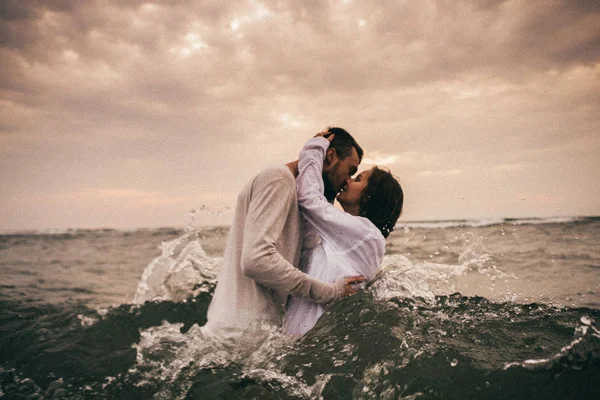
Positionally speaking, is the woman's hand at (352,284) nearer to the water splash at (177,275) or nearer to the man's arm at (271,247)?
the man's arm at (271,247)

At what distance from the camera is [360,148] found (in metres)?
3.53

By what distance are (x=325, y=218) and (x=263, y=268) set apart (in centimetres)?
57

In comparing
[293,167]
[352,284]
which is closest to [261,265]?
[352,284]

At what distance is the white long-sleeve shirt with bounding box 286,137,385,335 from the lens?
2.88 m

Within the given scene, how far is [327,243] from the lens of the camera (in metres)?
2.97

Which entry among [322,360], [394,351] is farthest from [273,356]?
[394,351]

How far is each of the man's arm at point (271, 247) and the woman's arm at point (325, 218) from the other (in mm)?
179

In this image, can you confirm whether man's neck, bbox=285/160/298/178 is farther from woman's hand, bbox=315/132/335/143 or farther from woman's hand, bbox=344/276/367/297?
woman's hand, bbox=344/276/367/297

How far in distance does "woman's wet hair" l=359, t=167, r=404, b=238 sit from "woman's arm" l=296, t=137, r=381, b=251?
25 centimetres

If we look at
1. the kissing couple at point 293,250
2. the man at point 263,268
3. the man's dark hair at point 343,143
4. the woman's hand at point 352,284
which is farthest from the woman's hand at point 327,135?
the woman's hand at point 352,284

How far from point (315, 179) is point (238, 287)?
0.96 metres

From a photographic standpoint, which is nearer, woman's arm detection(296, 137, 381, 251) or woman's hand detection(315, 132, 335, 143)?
woman's arm detection(296, 137, 381, 251)

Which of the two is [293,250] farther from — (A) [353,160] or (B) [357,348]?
(A) [353,160]

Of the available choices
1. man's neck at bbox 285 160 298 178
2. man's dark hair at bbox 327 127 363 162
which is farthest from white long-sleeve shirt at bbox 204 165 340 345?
man's dark hair at bbox 327 127 363 162
